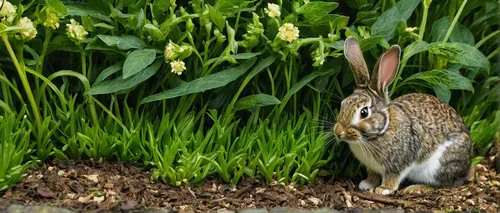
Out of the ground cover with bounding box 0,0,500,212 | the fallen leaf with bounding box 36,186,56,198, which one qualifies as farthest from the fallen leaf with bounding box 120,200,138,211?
the fallen leaf with bounding box 36,186,56,198

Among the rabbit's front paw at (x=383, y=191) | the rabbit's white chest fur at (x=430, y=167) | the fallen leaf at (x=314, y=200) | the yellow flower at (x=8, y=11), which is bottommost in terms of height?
the rabbit's front paw at (x=383, y=191)

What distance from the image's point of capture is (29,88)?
15.4 feet

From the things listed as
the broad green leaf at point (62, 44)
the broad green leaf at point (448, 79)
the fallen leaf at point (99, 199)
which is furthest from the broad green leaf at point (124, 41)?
the broad green leaf at point (448, 79)

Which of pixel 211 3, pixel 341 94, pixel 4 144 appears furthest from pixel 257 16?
pixel 4 144

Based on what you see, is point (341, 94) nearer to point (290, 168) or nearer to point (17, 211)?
point (290, 168)

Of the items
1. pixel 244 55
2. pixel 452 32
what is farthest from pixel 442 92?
pixel 244 55

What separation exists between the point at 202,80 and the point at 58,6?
915 mm

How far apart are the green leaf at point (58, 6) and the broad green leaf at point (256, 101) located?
1146 mm

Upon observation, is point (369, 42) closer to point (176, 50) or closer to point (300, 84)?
point (300, 84)

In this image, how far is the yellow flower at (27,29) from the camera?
4.46 metres

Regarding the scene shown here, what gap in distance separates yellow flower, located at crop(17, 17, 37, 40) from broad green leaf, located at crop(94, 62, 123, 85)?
0.45m

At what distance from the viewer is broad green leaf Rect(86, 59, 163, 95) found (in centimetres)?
468

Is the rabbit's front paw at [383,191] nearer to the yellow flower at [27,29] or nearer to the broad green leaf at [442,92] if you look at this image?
the broad green leaf at [442,92]

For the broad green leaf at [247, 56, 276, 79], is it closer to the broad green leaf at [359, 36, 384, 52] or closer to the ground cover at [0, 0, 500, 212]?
the ground cover at [0, 0, 500, 212]
